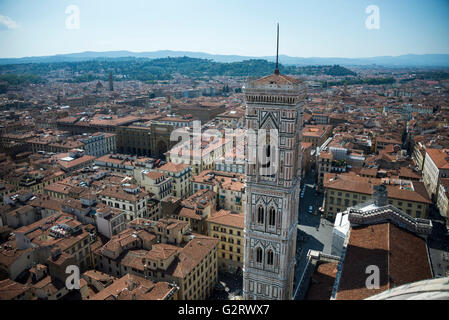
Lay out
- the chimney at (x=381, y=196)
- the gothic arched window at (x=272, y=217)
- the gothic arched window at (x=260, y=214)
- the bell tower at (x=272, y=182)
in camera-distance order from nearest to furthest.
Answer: the bell tower at (x=272, y=182) → the gothic arched window at (x=272, y=217) → the gothic arched window at (x=260, y=214) → the chimney at (x=381, y=196)

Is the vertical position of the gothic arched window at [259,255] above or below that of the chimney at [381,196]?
below

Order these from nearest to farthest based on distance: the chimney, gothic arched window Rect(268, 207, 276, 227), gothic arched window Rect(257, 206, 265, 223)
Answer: gothic arched window Rect(268, 207, 276, 227) < gothic arched window Rect(257, 206, 265, 223) < the chimney

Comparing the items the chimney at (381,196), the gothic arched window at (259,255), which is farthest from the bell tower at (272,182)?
the chimney at (381,196)

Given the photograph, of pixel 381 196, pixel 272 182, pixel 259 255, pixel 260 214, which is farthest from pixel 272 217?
pixel 381 196

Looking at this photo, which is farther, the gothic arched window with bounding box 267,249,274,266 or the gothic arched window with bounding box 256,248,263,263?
the gothic arched window with bounding box 256,248,263,263

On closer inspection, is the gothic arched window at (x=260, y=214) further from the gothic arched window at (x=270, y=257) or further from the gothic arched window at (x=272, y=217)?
the gothic arched window at (x=270, y=257)

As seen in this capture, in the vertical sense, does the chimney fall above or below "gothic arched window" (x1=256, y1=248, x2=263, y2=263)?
above

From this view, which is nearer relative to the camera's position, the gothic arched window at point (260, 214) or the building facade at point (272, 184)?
the building facade at point (272, 184)

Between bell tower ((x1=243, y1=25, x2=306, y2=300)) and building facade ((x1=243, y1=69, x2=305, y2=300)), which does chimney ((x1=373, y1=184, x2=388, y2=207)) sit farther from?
bell tower ((x1=243, y1=25, x2=306, y2=300))

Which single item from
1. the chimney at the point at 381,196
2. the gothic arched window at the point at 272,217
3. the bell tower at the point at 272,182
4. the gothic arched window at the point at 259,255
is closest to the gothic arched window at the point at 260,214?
the bell tower at the point at 272,182

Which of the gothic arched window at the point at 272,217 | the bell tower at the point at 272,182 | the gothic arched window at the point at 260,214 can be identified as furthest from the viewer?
the gothic arched window at the point at 260,214

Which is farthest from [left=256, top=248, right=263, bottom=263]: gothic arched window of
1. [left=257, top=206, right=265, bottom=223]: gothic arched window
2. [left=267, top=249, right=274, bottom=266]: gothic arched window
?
[left=257, top=206, right=265, bottom=223]: gothic arched window

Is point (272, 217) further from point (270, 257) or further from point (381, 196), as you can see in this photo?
point (381, 196)
